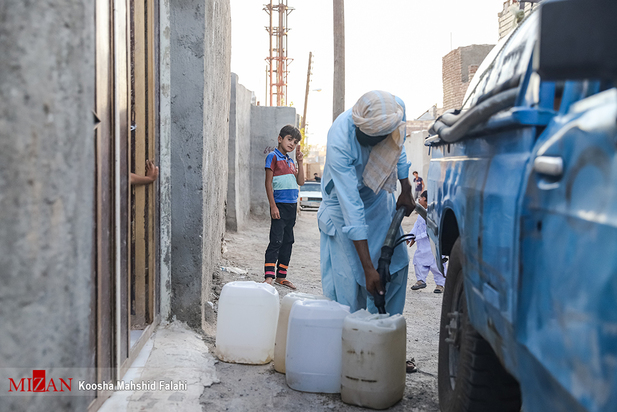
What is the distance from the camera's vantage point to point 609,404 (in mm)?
991

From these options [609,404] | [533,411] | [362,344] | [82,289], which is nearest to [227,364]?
[362,344]

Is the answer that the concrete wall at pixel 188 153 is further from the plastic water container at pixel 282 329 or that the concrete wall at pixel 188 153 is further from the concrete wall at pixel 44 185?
the concrete wall at pixel 44 185

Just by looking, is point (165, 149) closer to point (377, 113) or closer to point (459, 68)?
point (377, 113)

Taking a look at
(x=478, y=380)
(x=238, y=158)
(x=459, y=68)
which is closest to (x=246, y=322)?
(x=478, y=380)

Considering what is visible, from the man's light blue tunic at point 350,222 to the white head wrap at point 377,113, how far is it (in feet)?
0.46

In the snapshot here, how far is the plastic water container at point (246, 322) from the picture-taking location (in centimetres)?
342

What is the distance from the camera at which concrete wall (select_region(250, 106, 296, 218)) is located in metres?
12.8

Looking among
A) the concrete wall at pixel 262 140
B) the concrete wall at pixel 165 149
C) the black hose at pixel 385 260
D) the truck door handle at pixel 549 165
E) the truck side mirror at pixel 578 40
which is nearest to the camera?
the truck side mirror at pixel 578 40

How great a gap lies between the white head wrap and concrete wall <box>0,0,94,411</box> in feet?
5.99

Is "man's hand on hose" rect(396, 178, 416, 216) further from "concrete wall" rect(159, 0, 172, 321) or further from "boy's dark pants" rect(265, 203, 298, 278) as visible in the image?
"boy's dark pants" rect(265, 203, 298, 278)

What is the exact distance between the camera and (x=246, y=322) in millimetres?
3438

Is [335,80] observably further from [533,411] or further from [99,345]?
[533,411]

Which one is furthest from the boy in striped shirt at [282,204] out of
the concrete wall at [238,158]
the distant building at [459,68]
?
the distant building at [459,68]

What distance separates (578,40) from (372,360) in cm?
215
